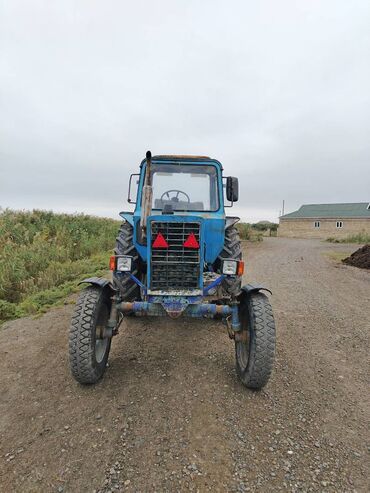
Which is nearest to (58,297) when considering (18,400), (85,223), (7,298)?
(7,298)

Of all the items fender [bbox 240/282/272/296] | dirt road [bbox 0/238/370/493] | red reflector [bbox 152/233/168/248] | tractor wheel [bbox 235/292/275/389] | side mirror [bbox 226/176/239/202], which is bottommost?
dirt road [bbox 0/238/370/493]

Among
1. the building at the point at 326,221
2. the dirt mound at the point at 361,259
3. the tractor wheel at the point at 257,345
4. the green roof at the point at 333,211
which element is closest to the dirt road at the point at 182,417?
the tractor wheel at the point at 257,345

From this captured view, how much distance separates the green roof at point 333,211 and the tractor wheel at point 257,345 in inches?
1416

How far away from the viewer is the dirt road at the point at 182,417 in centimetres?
202

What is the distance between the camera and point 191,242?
129 inches

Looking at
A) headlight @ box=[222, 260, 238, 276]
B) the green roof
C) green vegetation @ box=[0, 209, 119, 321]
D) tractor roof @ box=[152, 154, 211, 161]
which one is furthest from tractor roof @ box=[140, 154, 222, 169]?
the green roof

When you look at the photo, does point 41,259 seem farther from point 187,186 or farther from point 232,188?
point 232,188

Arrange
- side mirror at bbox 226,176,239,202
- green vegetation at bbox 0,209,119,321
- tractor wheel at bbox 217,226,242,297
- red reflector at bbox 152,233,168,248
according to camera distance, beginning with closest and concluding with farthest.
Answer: red reflector at bbox 152,233,168,248, tractor wheel at bbox 217,226,242,297, side mirror at bbox 226,176,239,202, green vegetation at bbox 0,209,119,321

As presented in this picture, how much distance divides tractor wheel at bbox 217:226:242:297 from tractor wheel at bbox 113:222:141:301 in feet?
3.96

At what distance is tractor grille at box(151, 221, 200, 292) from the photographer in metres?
3.28

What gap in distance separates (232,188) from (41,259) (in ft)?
18.8

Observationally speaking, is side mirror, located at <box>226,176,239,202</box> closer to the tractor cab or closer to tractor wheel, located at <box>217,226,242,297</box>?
the tractor cab

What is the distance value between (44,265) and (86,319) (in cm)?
538

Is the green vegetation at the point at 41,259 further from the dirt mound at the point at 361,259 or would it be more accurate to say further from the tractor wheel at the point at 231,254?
the dirt mound at the point at 361,259
